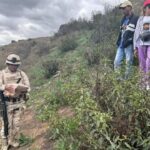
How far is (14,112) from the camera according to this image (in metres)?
8.39

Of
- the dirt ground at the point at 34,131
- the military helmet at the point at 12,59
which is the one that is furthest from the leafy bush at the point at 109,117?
the military helmet at the point at 12,59

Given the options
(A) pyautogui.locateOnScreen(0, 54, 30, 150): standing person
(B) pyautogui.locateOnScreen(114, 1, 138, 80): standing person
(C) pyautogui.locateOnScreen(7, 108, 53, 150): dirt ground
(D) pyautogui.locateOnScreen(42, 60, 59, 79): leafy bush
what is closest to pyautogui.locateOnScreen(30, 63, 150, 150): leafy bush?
(C) pyautogui.locateOnScreen(7, 108, 53, 150): dirt ground

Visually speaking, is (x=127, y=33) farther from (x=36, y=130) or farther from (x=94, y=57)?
(x=36, y=130)

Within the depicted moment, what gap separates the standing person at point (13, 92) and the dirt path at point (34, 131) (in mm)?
318

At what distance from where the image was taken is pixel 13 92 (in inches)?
319

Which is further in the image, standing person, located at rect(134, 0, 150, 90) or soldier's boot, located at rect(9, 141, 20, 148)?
soldier's boot, located at rect(9, 141, 20, 148)

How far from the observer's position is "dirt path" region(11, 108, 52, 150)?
811 cm

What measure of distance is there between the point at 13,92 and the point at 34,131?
143 centimetres

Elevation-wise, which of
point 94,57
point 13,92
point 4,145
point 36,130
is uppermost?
point 94,57

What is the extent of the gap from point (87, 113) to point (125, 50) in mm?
2896

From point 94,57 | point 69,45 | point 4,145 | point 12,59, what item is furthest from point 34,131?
point 69,45

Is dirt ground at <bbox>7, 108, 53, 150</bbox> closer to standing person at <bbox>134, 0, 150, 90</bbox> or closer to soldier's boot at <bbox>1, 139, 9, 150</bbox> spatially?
soldier's boot at <bbox>1, 139, 9, 150</bbox>

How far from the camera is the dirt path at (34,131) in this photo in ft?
26.6

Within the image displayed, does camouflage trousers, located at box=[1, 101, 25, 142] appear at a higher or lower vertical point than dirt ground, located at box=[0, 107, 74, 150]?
higher
